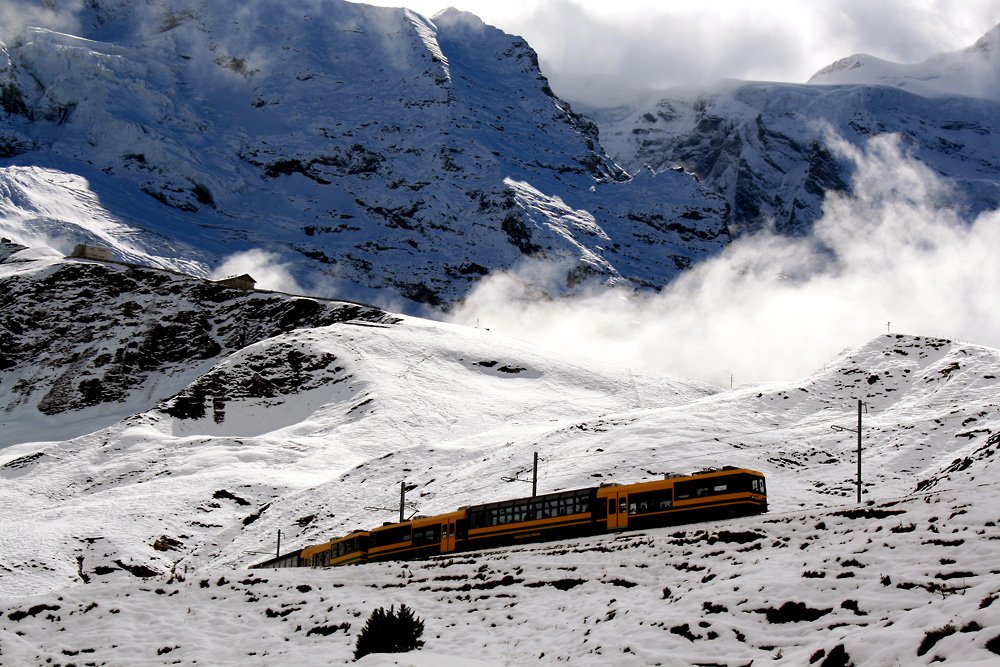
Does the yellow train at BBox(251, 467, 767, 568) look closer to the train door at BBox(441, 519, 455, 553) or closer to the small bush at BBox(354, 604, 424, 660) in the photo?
the train door at BBox(441, 519, 455, 553)

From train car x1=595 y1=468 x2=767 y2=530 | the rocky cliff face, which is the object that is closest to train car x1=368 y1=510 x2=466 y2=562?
train car x1=595 y1=468 x2=767 y2=530

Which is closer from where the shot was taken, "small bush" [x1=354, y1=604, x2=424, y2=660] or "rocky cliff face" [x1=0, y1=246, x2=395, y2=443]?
"small bush" [x1=354, y1=604, x2=424, y2=660]

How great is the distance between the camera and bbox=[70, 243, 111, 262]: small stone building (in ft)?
602

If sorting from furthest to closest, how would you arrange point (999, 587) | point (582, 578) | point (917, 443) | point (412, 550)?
1. point (917, 443)
2. point (412, 550)
3. point (582, 578)
4. point (999, 587)

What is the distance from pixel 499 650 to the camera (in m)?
24.6

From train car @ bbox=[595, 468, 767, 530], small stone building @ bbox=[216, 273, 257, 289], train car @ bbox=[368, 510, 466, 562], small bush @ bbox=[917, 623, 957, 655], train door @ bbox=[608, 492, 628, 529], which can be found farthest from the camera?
small stone building @ bbox=[216, 273, 257, 289]

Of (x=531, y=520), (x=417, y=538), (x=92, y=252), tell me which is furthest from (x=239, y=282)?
(x=531, y=520)

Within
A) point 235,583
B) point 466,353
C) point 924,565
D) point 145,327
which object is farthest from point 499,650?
point 145,327

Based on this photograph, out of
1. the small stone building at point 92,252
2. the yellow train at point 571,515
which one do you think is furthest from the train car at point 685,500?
the small stone building at point 92,252

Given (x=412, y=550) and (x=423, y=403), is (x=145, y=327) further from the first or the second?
(x=412, y=550)

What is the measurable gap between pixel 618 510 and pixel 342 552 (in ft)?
59.4

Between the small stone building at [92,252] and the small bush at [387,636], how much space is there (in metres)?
178

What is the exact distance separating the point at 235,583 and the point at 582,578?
45.8 feet

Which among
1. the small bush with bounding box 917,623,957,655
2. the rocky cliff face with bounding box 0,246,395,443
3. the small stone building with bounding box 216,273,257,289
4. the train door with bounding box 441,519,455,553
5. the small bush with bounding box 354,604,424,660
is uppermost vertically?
the small stone building with bounding box 216,273,257,289
